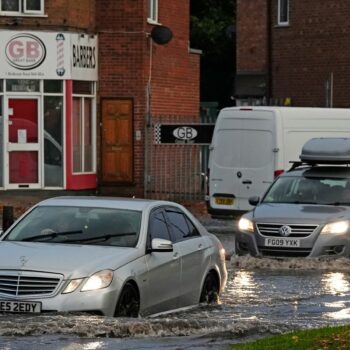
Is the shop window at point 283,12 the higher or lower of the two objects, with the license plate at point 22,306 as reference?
higher

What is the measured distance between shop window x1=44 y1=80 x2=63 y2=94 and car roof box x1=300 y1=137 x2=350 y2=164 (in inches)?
441

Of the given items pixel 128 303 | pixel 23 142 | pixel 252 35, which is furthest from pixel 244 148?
pixel 252 35

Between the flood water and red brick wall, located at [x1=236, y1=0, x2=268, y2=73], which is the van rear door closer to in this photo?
the flood water

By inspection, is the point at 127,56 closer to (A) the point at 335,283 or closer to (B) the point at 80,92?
(B) the point at 80,92

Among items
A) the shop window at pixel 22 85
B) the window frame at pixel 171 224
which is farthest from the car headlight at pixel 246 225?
the shop window at pixel 22 85

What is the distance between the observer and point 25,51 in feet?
105

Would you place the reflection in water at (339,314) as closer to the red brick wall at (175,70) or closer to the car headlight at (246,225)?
the car headlight at (246,225)

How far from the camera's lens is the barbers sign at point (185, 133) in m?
32.7

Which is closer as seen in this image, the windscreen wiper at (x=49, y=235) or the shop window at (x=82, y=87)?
the windscreen wiper at (x=49, y=235)

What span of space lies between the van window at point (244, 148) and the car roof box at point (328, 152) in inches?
163

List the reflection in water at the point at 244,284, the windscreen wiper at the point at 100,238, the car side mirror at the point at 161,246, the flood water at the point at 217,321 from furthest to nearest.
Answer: the reflection in water at the point at 244,284 → the windscreen wiper at the point at 100,238 → the car side mirror at the point at 161,246 → the flood water at the point at 217,321

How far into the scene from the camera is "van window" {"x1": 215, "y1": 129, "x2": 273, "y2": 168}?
88.2ft

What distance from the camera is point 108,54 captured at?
110 feet

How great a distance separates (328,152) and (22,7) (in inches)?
470
